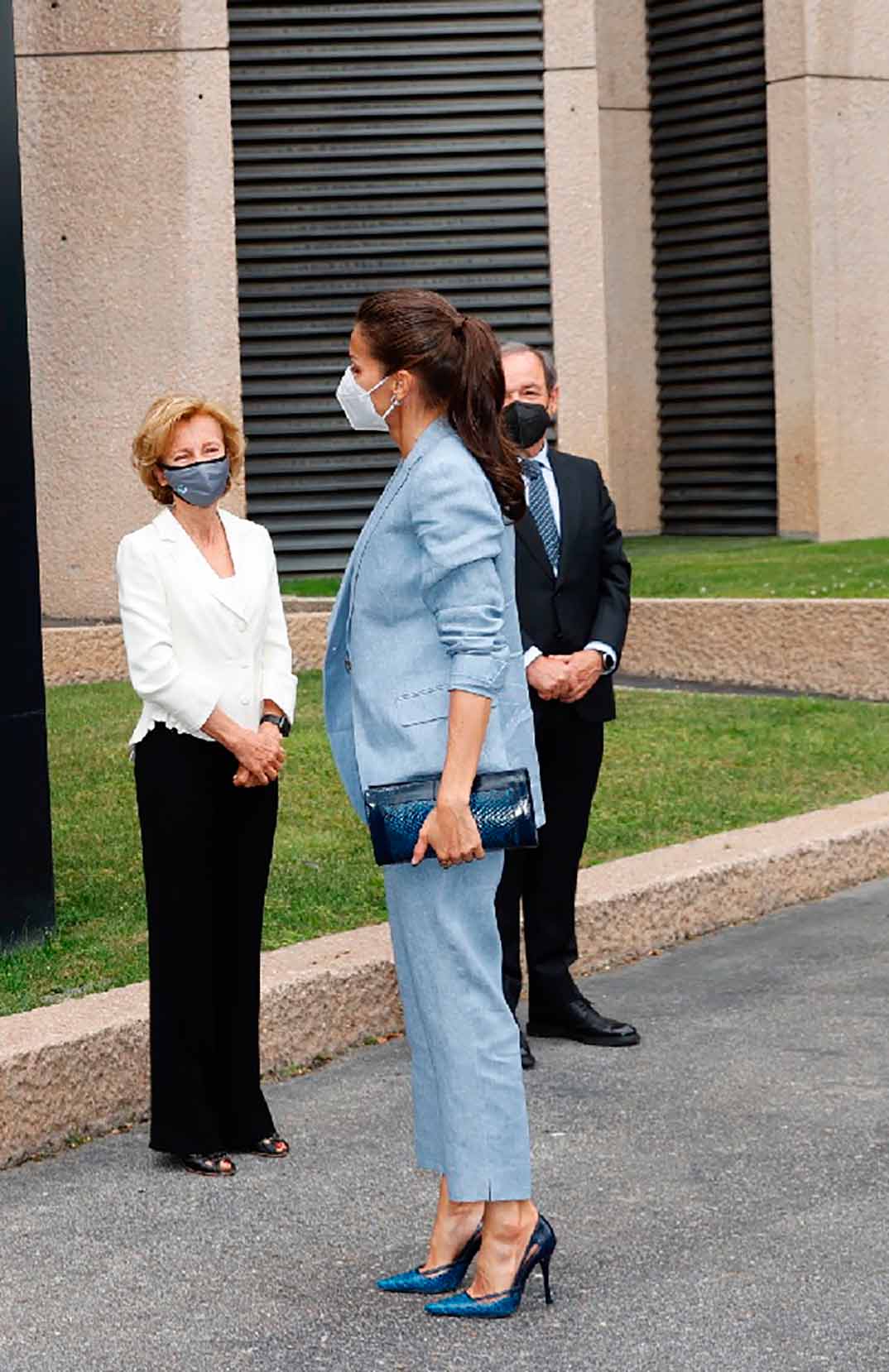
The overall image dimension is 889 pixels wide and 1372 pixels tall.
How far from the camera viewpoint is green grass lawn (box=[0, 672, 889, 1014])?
6805 mm

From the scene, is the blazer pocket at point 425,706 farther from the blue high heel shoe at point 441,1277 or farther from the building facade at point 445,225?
the building facade at point 445,225

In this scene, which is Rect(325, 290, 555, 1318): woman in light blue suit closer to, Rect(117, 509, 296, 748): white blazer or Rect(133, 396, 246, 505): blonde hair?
Rect(117, 509, 296, 748): white blazer

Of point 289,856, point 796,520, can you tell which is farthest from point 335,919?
point 796,520

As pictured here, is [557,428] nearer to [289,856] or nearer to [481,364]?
[289,856]

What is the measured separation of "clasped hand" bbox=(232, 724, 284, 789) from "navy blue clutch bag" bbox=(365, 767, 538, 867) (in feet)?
3.45

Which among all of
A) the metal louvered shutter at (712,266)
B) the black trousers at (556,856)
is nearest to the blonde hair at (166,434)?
the black trousers at (556,856)

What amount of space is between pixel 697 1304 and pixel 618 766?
5750 mm

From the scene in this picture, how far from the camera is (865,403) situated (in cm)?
1783

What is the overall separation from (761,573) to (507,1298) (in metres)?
10.4

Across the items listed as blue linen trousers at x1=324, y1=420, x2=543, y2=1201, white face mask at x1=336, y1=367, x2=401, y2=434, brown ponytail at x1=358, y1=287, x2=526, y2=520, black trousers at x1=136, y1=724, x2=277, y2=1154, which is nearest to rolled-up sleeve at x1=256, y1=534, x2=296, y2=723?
black trousers at x1=136, y1=724, x2=277, y2=1154

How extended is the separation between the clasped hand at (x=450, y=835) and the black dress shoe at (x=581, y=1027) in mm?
2294

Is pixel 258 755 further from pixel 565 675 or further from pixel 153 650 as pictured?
pixel 565 675

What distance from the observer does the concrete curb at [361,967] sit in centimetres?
533

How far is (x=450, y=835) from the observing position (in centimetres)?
392
